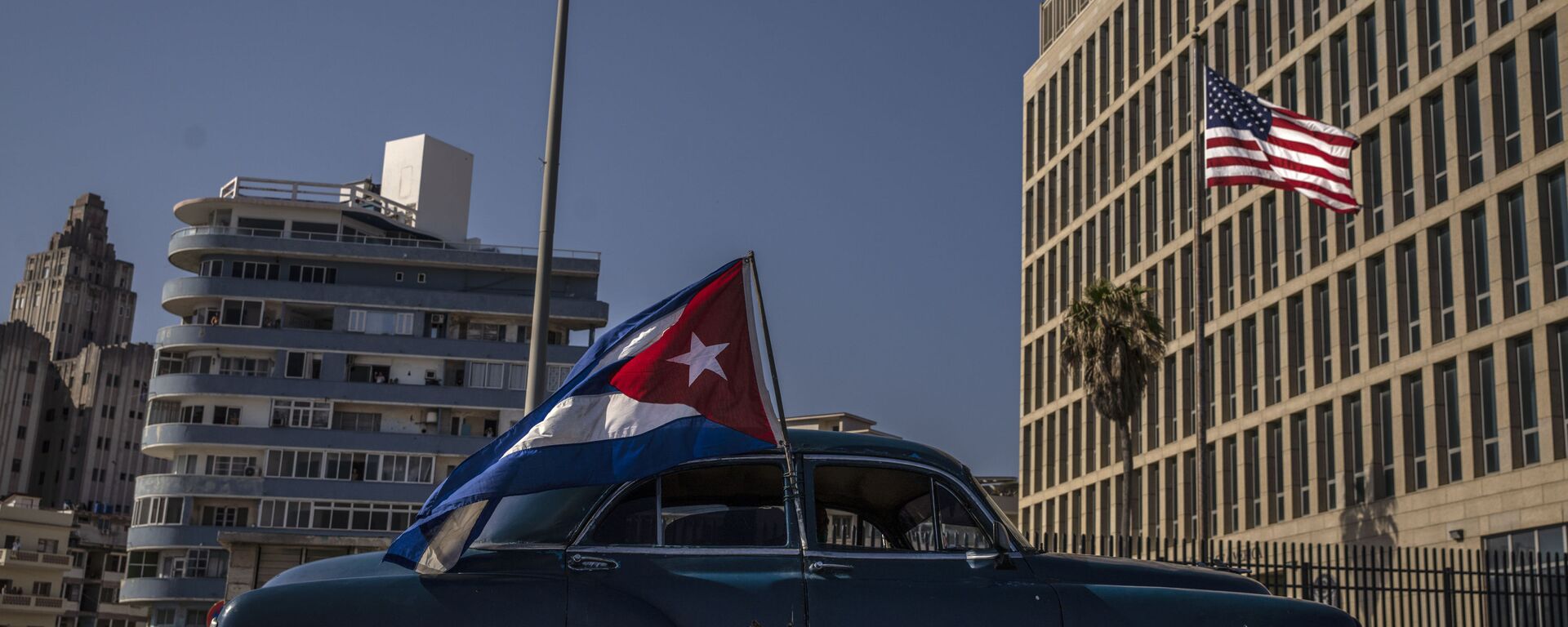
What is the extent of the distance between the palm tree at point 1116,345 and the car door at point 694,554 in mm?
36481

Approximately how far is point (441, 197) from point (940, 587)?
8031cm

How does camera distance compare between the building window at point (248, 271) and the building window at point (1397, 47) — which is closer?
the building window at point (1397, 47)

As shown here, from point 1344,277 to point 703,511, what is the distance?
39.0 meters

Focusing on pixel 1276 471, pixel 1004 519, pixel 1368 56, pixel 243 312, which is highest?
pixel 1368 56

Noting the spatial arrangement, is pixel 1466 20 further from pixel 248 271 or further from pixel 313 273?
pixel 248 271

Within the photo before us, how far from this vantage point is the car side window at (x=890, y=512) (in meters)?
7.76

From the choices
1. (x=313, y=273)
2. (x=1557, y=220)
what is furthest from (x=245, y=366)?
(x=1557, y=220)

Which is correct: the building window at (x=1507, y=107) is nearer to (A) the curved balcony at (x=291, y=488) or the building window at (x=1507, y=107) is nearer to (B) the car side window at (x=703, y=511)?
(B) the car side window at (x=703, y=511)

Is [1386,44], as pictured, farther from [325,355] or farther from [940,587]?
[325,355]

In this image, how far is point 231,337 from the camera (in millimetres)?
73500

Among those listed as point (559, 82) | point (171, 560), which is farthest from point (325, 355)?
point (559, 82)

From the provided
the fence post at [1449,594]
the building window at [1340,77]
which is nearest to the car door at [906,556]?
the fence post at [1449,594]

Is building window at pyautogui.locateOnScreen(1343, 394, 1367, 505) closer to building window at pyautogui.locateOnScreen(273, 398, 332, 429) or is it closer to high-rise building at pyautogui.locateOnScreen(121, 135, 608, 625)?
high-rise building at pyautogui.locateOnScreen(121, 135, 608, 625)

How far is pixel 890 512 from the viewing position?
8008 mm
